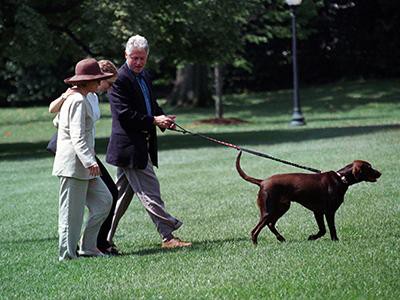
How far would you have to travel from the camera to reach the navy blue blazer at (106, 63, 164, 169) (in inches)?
372

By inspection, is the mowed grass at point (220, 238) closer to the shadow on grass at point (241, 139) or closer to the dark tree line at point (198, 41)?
the shadow on grass at point (241, 139)

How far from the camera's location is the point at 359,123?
3077cm

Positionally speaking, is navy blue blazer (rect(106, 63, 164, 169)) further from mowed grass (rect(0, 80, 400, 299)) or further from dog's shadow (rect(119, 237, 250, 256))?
mowed grass (rect(0, 80, 400, 299))

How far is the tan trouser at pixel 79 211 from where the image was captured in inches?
355

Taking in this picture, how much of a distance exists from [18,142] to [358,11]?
2284 centimetres

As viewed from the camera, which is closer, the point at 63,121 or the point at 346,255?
the point at 346,255

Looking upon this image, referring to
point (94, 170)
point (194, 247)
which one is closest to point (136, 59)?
point (94, 170)

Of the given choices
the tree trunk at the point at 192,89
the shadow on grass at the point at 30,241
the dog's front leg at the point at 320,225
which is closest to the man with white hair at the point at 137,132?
the dog's front leg at the point at 320,225

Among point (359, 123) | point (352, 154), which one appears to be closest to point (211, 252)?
point (352, 154)

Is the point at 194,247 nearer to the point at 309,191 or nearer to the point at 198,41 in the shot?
the point at 309,191

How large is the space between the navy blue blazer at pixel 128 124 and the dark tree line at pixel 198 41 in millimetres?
14399

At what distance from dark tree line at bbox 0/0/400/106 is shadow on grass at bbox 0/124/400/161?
7.44 ft

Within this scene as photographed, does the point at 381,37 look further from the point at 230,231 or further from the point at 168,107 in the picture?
the point at 230,231

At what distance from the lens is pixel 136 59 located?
9430 mm
